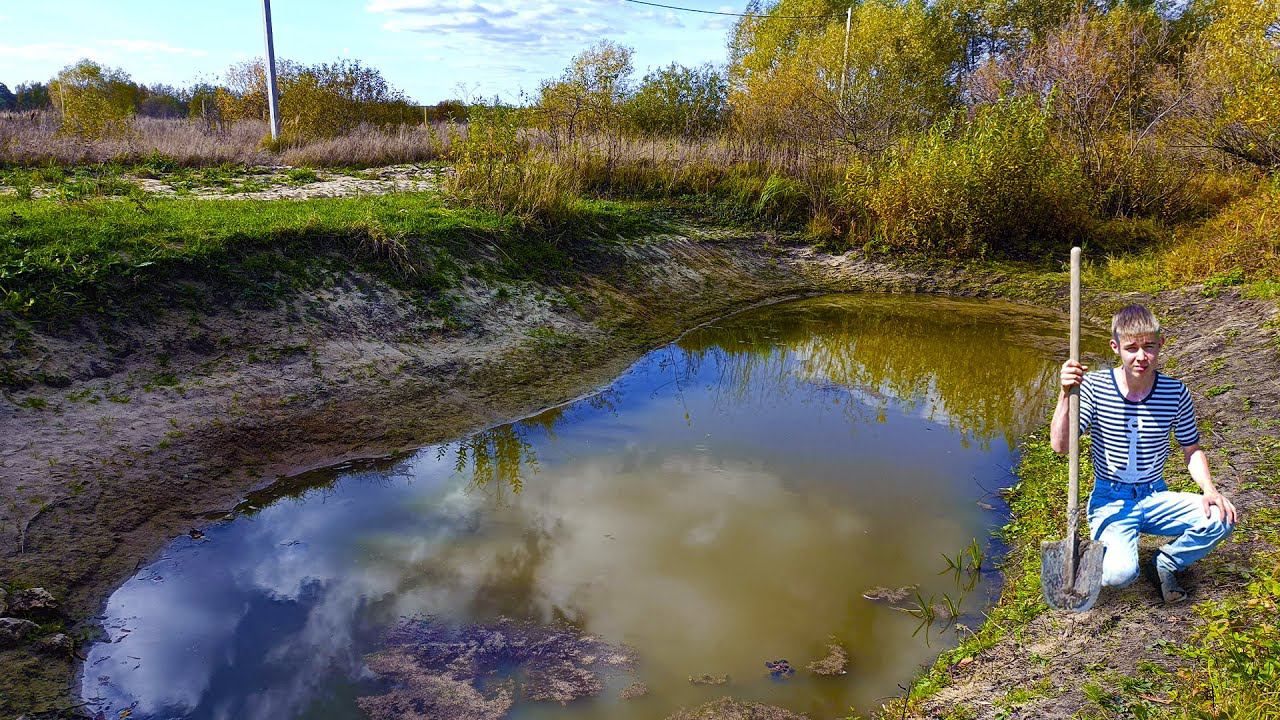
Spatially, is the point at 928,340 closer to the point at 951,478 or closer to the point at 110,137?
the point at 951,478

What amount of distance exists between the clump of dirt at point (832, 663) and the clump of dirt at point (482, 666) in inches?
36.3

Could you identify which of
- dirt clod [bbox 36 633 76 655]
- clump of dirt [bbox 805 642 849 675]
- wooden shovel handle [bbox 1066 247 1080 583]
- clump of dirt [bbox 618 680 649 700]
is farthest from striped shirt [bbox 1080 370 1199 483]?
dirt clod [bbox 36 633 76 655]

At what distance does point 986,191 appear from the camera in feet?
44.7

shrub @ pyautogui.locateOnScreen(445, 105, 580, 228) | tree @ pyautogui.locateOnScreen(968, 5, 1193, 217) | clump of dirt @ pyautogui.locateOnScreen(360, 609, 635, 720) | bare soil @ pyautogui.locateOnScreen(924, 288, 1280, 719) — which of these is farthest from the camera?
tree @ pyautogui.locateOnScreen(968, 5, 1193, 217)

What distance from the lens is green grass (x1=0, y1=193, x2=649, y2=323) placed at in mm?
6758

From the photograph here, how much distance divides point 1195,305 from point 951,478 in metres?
5.99

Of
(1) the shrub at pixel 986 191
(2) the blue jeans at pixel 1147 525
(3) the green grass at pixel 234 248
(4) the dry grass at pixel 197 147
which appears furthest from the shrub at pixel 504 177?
(2) the blue jeans at pixel 1147 525

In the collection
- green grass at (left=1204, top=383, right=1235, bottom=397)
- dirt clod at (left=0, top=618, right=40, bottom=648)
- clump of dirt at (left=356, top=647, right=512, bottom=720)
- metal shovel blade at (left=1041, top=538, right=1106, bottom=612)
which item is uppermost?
green grass at (left=1204, top=383, right=1235, bottom=397)

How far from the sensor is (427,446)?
22.3 ft

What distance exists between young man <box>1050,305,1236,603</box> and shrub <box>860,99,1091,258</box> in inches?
410

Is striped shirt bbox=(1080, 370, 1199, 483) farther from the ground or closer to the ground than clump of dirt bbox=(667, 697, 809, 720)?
farther from the ground

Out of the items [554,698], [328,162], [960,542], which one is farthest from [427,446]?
[328,162]

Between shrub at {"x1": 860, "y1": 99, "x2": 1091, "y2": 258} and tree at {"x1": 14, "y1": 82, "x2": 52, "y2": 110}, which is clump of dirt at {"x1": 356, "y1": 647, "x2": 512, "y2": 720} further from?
tree at {"x1": 14, "y1": 82, "x2": 52, "y2": 110}

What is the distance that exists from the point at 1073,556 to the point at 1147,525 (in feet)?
1.19
